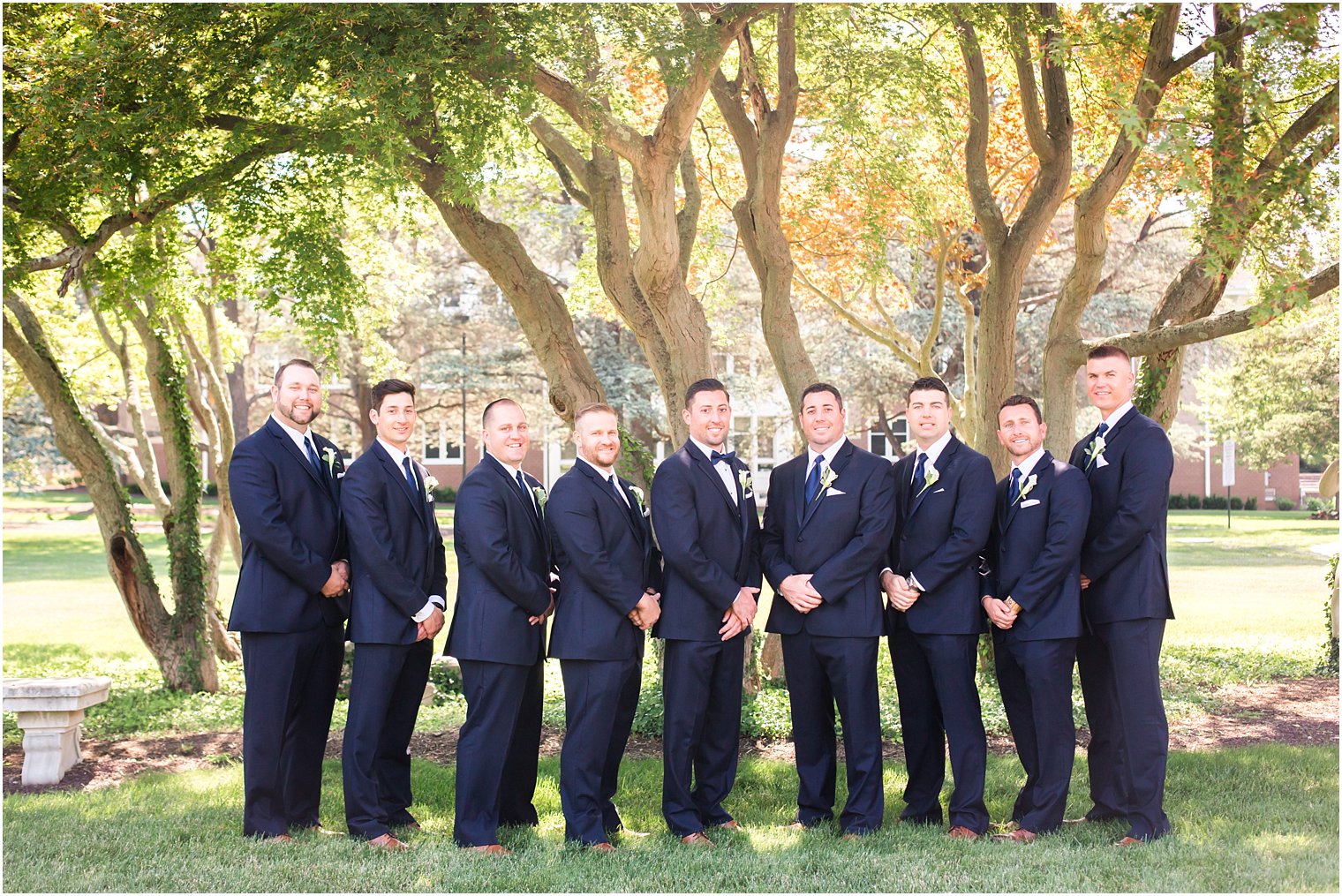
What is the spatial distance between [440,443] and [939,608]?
34.6m

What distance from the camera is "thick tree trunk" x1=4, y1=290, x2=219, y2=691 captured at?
10.9m

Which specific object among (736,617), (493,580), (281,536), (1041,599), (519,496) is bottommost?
(736,617)

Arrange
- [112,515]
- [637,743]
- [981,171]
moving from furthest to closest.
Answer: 1. [112,515]
2. [981,171]
3. [637,743]

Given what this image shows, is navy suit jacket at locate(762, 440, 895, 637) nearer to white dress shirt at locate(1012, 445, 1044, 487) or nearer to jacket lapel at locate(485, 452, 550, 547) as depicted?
white dress shirt at locate(1012, 445, 1044, 487)

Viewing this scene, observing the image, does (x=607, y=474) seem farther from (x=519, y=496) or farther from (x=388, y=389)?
(x=388, y=389)

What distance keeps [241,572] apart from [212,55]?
4.15m

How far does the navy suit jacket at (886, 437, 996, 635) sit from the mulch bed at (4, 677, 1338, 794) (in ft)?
9.06

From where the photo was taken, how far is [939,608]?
602 cm

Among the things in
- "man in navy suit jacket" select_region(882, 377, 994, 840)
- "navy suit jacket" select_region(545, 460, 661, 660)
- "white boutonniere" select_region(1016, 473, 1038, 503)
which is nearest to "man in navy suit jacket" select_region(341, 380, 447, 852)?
"navy suit jacket" select_region(545, 460, 661, 660)

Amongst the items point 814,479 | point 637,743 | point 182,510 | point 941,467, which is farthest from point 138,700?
point 941,467

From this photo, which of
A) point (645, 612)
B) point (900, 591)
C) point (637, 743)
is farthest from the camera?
point (637, 743)

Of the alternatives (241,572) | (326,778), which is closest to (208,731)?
(326,778)

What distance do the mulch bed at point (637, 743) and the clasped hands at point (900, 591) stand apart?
276cm

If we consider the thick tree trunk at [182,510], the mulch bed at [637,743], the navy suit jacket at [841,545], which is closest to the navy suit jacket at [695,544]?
the navy suit jacket at [841,545]
